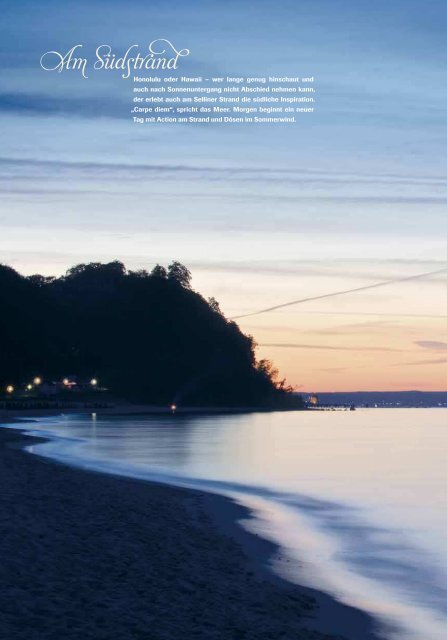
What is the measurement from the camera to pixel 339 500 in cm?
3103

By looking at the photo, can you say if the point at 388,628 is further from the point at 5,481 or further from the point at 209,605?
the point at 5,481

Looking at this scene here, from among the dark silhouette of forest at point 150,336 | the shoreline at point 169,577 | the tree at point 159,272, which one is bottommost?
the shoreline at point 169,577

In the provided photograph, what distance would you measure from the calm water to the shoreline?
0.83 metres

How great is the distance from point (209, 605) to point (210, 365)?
6874 inches

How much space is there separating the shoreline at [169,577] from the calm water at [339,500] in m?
0.83

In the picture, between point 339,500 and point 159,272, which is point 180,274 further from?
point 339,500

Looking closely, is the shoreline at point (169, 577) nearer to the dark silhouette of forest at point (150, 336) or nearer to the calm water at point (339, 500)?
the calm water at point (339, 500)

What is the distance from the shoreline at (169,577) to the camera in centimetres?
1077

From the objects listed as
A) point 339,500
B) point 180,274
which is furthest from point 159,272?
point 339,500

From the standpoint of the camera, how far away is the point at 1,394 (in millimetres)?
134625

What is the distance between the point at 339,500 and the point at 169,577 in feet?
59.6

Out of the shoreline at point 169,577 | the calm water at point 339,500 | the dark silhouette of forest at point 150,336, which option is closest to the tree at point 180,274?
the dark silhouette of forest at point 150,336

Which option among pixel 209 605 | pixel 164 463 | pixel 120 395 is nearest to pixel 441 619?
pixel 209 605

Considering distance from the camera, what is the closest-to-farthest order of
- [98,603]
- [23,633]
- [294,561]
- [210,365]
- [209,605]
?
[23,633] < [98,603] < [209,605] < [294,561] < [210,365]
